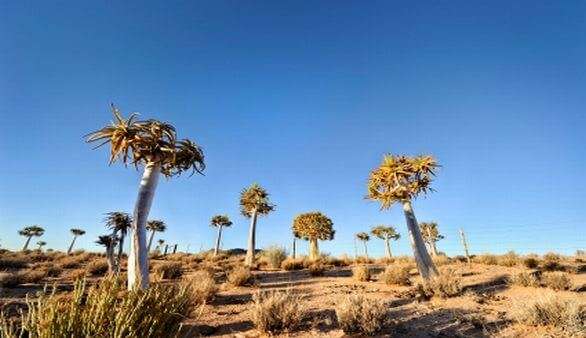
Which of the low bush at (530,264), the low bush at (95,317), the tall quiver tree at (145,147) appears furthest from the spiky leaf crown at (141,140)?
the low bush at (530,264)

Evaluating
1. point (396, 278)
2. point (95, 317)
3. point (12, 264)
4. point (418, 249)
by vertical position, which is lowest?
point (95, 317)

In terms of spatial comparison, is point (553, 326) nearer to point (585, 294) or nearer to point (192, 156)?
point (585, 294)

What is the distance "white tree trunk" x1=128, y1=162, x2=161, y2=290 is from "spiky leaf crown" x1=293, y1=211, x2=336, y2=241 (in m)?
28.7

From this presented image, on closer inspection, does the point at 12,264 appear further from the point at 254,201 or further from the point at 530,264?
the point at 530,264

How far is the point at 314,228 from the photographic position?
126 ft

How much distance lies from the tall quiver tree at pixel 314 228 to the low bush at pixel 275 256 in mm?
11154

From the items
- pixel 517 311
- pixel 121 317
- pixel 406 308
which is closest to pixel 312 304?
pixel 406 308

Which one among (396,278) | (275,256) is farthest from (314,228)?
(396,278)

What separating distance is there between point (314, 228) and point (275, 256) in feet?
43.1

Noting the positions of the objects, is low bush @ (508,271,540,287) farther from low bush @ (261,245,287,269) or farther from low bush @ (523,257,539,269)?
low bush @ (261,245,287,269)

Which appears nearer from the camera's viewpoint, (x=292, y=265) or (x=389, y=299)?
(x=389, y=299)

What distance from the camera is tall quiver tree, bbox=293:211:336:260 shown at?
38344mm

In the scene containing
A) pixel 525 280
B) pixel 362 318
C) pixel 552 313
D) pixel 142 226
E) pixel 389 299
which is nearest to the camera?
pixel 362 318

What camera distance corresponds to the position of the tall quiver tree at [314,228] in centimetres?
3834
